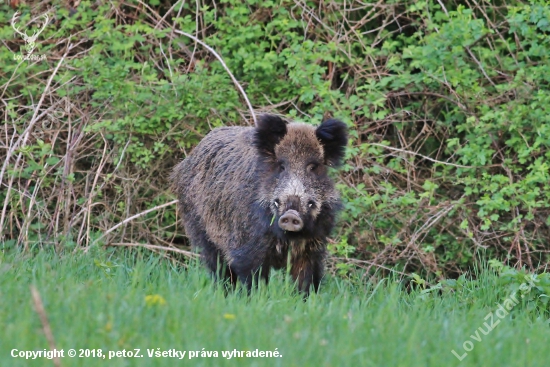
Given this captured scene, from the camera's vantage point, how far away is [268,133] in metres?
7.04

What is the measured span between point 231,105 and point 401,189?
7.19ft

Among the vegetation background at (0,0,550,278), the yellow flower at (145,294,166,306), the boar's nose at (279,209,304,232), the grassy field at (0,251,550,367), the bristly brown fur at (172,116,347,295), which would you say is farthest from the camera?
the vegetation background at (0,0,550,278)

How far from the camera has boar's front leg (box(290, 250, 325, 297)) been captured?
705 cm

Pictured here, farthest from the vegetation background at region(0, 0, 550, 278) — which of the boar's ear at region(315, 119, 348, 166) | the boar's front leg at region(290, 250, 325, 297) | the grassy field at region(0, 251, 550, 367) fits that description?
→ the grassy field at region(0, 251, 550, 367)

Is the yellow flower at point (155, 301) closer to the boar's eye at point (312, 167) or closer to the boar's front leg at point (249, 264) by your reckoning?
the boar's front leg at point (249, 264)

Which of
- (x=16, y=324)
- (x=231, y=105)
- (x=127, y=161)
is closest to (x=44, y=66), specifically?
(x=127, y=161)

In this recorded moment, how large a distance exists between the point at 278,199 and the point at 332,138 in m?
0.75

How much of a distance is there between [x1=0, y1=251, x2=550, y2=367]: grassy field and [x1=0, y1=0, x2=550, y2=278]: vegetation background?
3.38m

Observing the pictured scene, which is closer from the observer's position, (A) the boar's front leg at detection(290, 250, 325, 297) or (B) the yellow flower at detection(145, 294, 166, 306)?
(B) the yellow flower at detection(145, 294, 166, 306)

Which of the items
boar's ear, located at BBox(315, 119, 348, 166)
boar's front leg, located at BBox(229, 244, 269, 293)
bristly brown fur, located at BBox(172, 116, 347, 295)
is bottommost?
boar's front leg, located at BBox(229, 244, 269, 293)

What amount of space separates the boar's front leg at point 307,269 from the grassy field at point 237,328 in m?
1.04

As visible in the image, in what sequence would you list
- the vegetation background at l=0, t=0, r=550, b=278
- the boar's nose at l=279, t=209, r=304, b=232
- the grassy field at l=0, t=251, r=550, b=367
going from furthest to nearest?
the vegetation background at l=0, t=0, r=550, b=278
the boar's nose at l=279, t=209, r=304, b=232
the grassy field at l=0, t=251, r=550, b=367

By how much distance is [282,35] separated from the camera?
1022cm

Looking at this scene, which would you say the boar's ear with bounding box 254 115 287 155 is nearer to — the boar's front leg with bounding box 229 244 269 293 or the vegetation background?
the boar's front leg with bounding box 229 244 269 293
